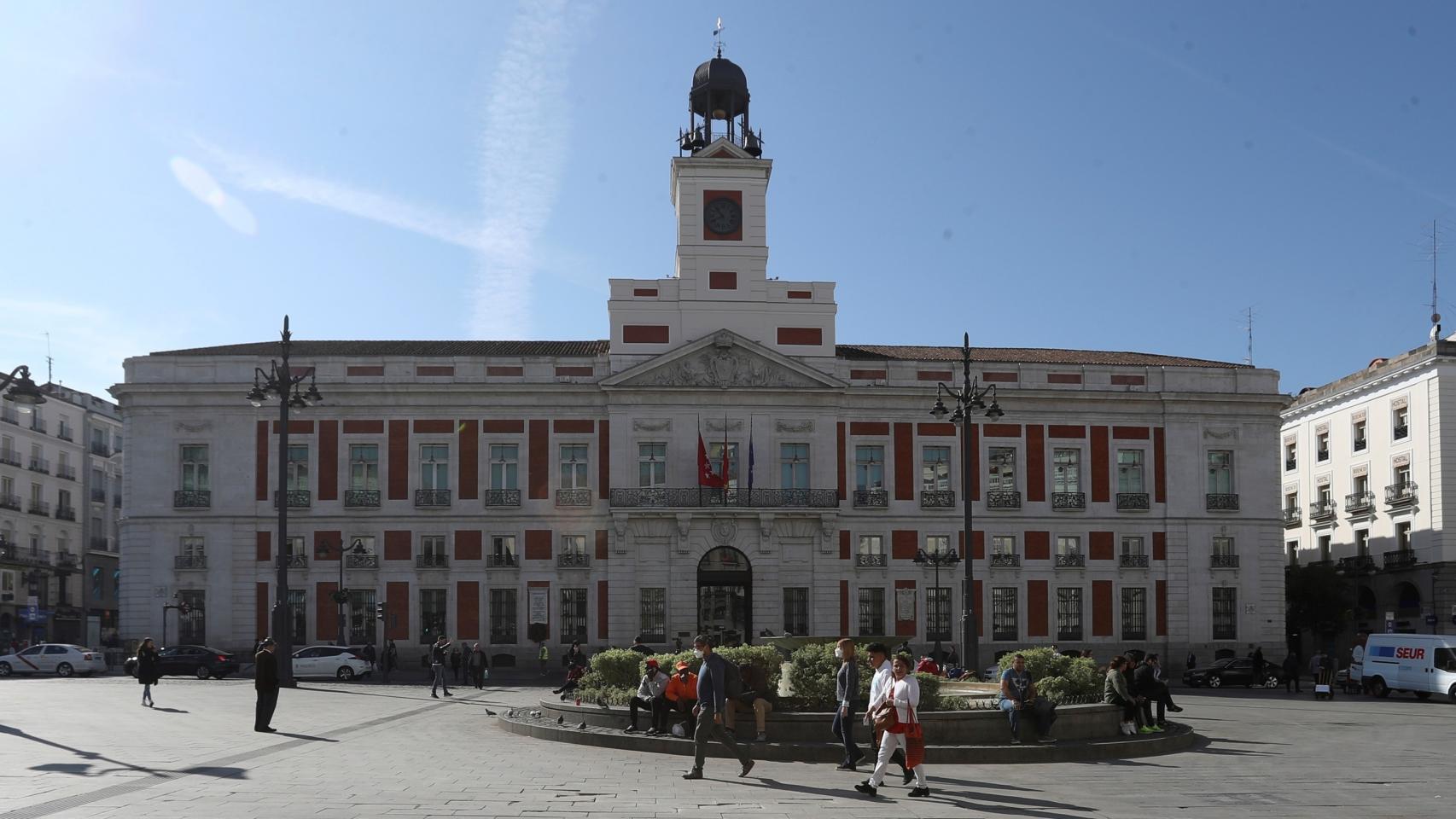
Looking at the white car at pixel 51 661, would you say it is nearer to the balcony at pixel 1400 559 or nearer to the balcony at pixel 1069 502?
the balcony at pixel 1069 502

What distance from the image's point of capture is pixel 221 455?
5266cm

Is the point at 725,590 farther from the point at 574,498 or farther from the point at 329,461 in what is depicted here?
the point at 329,461

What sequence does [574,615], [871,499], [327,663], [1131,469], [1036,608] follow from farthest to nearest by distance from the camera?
[1131,469]
[1036,608]
[871,499]
[574,615]
[327,663]

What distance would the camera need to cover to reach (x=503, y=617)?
172ft

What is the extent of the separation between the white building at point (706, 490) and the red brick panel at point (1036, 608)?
3.5 inches

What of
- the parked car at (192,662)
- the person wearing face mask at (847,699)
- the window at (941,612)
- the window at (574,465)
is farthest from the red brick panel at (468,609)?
the person wearing face mask at (847,699)

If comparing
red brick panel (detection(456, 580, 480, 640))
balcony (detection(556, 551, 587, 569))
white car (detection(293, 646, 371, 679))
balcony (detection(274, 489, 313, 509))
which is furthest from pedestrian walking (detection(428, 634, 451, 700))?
balcony (detection(274, 489, 313, 509))

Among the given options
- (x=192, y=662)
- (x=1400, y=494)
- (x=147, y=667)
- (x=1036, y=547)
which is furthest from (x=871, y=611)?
(x=147, y=667)

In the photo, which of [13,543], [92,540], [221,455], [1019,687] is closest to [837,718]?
[1019,687]

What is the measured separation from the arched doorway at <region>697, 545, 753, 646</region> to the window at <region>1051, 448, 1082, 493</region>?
1227cm

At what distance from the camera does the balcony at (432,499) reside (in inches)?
2080

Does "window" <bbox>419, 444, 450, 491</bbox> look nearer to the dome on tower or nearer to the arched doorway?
the arched doorway

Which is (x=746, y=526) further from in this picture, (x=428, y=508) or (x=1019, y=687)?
(x=1019, y=687)

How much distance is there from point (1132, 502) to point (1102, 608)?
13.7 feet
